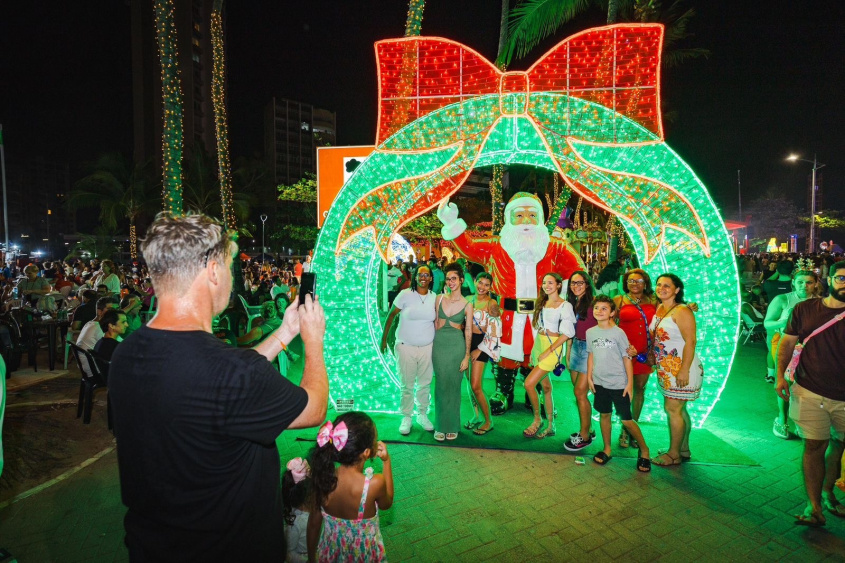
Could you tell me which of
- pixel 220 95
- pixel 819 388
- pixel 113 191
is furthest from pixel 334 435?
pixel 113 191

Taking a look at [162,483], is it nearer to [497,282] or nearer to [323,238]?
[323,238]

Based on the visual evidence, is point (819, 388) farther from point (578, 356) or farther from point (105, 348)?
point (105, 348)

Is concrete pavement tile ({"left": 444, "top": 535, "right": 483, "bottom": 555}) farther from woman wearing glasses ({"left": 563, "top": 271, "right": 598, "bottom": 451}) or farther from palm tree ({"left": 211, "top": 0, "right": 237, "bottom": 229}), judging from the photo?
palm tree ({"left": 211, "top": 0, "right": 237, "bottom": 229})

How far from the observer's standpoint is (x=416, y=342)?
5.17m

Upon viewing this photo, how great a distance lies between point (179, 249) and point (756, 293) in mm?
13546

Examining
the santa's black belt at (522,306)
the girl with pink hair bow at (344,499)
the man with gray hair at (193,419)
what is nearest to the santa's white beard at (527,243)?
the santa's black belt at (522,306)

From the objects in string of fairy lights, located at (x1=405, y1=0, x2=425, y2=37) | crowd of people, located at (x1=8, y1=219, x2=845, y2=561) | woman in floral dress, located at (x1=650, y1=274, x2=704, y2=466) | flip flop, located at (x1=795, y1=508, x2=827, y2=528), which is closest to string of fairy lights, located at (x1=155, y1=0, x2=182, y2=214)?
crowd of people, located at (x1=8, y1=219, x2=845, y2=561)

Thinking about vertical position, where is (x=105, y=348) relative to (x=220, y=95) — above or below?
below

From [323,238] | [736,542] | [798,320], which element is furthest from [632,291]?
[323,238]

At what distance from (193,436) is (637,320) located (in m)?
4.19

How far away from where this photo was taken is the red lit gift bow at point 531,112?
4977mm

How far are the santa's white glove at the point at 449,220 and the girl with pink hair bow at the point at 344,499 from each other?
12.0ft

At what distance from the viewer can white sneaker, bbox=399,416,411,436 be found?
5.21 meters

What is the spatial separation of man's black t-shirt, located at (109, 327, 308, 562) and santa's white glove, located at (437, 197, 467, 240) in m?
4.40
